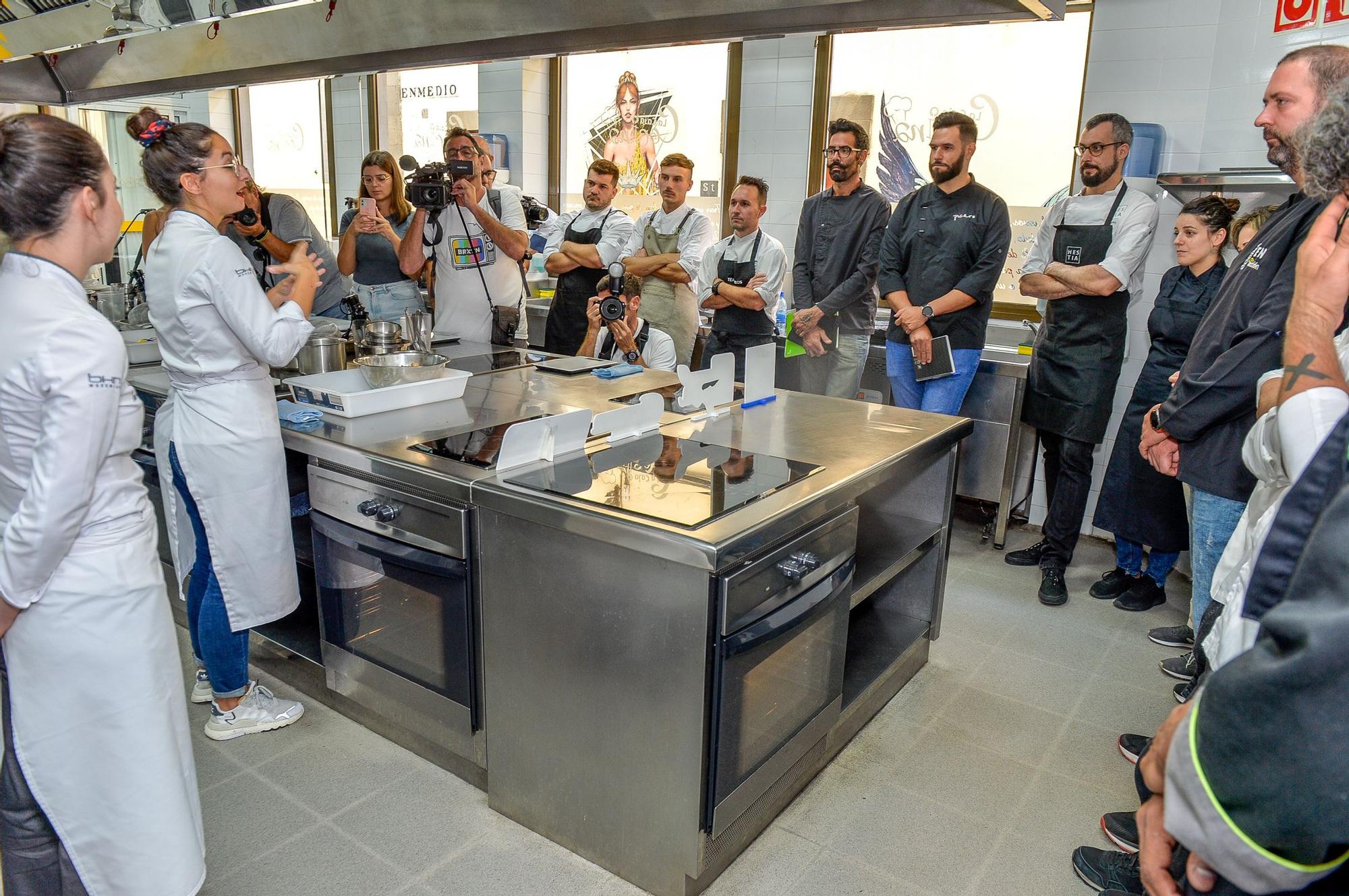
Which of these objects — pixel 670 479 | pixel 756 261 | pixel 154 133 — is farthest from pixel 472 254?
pixel 670 479

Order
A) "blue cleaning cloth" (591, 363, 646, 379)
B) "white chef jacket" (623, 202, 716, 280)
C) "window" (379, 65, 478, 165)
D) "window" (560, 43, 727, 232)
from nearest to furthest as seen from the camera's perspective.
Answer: "blue cleaning cloth" (591, 363, 646, 379) → "white chef jacket" (623, 202, 716, 280) → "window" (560, 43, 727, 232) → "window" (379, 65, 478, 165)

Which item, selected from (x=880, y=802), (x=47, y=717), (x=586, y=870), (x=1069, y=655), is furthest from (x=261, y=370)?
(x=1069, y=655)

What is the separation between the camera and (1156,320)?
3.28m

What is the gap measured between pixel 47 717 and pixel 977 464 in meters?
3.52

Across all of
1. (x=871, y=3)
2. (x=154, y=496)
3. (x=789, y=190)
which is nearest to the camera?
(x=871, y=3)

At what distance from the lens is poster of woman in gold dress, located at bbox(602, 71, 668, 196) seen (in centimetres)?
557

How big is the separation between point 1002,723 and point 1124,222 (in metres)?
1.97

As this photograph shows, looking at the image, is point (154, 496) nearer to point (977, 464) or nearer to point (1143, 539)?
point (977, 464)

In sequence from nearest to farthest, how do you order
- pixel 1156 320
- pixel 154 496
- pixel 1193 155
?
pixel 154 496 < pixel 1156 320 < pixel 1193 155

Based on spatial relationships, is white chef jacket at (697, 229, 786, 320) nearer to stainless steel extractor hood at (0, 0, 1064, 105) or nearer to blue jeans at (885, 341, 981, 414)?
blue jeans at (885, 341, 981, 414)

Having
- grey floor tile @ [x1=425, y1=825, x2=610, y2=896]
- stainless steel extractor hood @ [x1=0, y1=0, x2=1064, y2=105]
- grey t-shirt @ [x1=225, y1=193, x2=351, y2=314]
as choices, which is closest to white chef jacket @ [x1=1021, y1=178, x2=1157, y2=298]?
stainless steel extractor hood @ [x1=0, y1=0, x2=1064, y2=105]

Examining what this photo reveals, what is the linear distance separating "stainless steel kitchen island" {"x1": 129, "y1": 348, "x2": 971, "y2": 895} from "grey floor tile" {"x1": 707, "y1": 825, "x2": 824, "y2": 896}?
31mm

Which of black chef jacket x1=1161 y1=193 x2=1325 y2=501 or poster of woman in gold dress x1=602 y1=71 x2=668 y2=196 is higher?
poster of woman in gold dress x1=602 y1=71 x2=668 y2=196

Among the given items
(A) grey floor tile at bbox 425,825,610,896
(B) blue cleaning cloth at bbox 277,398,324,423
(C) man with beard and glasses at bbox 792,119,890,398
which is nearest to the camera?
(A) grey floor tile at bbox 425,825,610,896
